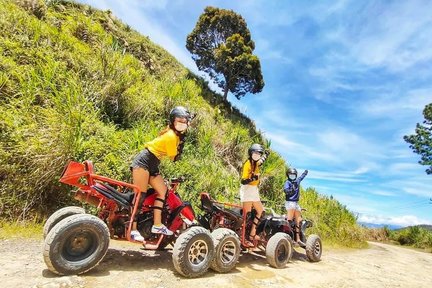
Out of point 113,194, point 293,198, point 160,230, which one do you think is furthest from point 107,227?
point 293,198

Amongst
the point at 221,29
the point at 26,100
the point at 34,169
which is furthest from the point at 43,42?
the point at 221,29

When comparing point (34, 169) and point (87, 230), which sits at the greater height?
point (34, 169)

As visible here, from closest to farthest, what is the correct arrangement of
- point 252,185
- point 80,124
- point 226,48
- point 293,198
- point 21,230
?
1. point 21,230
2. point 252,185
3. point 80,124
4. point 293,198
5. point 226,48

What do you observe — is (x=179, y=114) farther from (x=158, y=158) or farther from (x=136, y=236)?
(x=136, y=236)

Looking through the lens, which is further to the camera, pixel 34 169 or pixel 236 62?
pixel 236 62

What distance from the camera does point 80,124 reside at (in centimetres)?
710

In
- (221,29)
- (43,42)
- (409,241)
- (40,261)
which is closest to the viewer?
(40,261)

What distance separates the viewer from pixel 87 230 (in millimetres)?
3926

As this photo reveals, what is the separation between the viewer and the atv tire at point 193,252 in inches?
176

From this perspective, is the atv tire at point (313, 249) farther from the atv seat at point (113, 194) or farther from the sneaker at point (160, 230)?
the atv seat at point (113, 194)

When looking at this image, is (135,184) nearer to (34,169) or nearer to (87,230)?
(87,230)

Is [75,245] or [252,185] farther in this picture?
[252,185]

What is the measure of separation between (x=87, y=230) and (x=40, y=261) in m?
1.09

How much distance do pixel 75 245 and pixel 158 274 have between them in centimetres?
123
